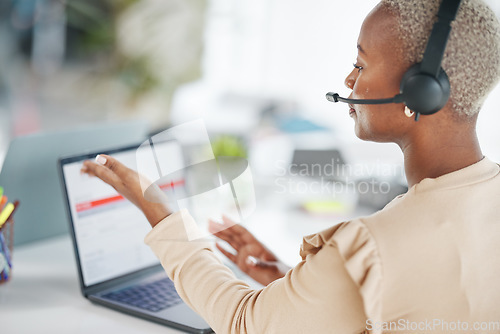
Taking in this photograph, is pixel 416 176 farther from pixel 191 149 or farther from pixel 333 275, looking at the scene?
pixel 191 149

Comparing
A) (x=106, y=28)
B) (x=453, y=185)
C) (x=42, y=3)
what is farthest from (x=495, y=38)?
(x=42, y=3)

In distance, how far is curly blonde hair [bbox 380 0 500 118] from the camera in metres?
0.77

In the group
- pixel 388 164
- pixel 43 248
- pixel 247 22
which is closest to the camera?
pixel 43 248

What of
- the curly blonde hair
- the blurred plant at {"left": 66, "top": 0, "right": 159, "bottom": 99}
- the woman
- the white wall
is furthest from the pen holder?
the white wall

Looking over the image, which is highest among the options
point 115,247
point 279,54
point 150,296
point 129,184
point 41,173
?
point 279,54

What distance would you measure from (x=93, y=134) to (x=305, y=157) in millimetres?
1040

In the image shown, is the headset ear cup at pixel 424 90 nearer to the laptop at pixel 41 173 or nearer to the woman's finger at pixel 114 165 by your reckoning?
the woman's finger at pixel 114 165

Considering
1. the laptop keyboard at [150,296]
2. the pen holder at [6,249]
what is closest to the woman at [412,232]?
the laptop keyboard at [150,296]

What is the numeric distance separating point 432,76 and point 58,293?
0.88 m

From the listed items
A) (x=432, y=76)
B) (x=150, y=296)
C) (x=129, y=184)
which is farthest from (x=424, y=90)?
(x=150, y=296)

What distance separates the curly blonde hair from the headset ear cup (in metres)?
0.02

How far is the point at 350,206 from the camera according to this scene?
5.87ft

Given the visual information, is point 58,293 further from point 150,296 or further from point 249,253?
point 249,253

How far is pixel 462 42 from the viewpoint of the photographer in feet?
2.51
